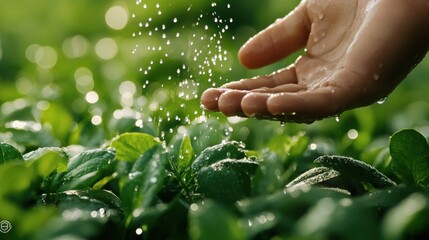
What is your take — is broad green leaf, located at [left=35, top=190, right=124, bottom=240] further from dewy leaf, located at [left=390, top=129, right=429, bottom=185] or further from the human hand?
dewy leaf, located at [left=390, top=129, right=429, bottom=185]

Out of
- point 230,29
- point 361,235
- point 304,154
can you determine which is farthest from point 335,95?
point 230,29

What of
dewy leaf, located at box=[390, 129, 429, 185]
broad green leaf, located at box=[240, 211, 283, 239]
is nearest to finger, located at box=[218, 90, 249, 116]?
dewy leaf, located at box=[390, 129, 429, 185]

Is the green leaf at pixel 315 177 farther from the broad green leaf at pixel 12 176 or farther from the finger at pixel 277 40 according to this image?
the finger at pixel 277 40

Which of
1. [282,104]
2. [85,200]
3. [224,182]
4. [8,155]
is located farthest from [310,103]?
[8,155]

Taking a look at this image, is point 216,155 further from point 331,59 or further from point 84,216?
point 331,59

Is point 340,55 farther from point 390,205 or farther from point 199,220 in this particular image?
point 199,220

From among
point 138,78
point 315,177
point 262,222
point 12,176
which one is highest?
point 12,176

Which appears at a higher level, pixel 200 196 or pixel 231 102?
pixel 231 102
